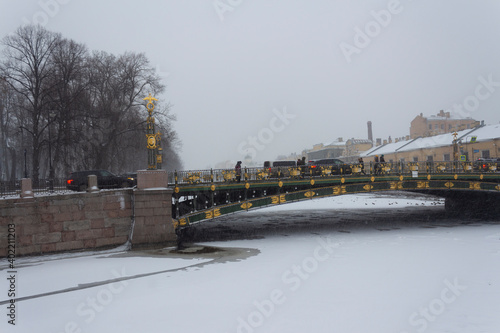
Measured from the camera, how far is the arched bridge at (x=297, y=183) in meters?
18.1

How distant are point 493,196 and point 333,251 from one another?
64.5 ft

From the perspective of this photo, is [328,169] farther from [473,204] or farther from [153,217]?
[473,204]

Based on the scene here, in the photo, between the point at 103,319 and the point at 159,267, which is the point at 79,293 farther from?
the point at 159,267

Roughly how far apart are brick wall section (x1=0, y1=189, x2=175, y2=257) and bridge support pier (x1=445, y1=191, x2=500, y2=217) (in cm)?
2336

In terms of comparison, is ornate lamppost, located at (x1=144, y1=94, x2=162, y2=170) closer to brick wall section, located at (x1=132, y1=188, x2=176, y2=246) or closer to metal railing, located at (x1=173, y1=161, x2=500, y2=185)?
metal railing, located at (x1=173, y1=161, x2=500, y2=185)

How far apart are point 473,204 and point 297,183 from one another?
1948 centimetres

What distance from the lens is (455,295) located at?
31.6 ft

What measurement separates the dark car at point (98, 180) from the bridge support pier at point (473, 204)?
2445 centimetres

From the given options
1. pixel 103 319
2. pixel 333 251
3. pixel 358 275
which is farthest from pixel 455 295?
→ pixel 103 319

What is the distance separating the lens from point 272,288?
10508 millimetres

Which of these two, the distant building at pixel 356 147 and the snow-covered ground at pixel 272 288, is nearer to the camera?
the snow-covered ground at pixel 272 288

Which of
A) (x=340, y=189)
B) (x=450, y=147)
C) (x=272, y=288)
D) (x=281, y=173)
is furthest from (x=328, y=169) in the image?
(x=450, y=147)

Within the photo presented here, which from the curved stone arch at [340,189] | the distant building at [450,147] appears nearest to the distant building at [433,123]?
the distant building at [450,147]

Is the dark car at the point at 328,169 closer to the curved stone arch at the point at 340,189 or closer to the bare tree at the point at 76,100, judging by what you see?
the curved stone arch at the point at 340,189
